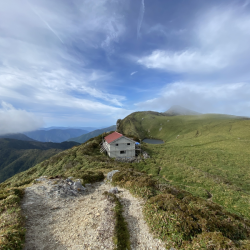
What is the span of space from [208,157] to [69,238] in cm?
5121

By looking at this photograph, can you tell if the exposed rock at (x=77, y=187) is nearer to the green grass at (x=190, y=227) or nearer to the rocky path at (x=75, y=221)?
the rocky path at (x=75, y=221)

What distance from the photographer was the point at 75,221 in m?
9.95

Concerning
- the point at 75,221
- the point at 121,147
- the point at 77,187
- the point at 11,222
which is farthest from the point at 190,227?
the point at 121,147

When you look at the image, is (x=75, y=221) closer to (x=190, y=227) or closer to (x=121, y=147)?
(x=190, y=227)

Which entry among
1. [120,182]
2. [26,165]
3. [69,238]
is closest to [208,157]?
[120,182]

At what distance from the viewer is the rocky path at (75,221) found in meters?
7.96

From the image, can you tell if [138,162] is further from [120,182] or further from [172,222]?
[172,222]

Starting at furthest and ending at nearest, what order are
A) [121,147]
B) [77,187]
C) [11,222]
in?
[121,147] → [77,187] → [11,222]

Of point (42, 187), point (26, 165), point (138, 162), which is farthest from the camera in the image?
point (26, 165)

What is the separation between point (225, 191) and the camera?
2116 cm

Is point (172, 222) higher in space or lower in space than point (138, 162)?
higher

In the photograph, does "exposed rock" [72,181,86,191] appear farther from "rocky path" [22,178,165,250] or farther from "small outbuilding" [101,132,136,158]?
"small outbuilding" [101,132,136,158]

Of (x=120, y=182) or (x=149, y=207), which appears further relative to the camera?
(x=120, y=182)

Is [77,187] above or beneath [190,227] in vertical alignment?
beneath
